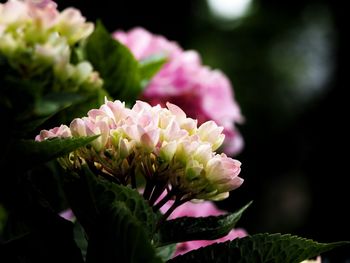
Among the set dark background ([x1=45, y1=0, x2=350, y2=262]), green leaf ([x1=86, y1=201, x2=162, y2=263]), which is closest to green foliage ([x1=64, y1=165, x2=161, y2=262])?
green leaf ([x1=86, y1=201, x2=162, y2=263])

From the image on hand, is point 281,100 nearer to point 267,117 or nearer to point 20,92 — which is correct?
point 267,117

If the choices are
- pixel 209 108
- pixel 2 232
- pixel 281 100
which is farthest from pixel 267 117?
pixel 2 232

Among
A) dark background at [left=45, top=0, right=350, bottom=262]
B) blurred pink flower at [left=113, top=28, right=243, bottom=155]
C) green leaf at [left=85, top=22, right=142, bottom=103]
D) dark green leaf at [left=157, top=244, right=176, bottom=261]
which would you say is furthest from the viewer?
dark background at [left=45, top=0, right=350, bottom=262]

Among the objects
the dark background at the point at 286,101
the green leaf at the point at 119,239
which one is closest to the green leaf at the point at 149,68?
the green leaf at the point at 119,239

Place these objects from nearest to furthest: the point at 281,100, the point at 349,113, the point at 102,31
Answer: the point at 102,31 → the point at 349,113 → the point at 281,100

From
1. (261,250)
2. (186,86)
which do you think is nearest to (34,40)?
(261,250)

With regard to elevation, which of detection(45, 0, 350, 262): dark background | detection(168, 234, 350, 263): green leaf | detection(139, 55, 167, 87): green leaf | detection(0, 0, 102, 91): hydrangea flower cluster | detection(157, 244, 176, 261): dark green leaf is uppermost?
detection(45, 0, 350, 262): dark background

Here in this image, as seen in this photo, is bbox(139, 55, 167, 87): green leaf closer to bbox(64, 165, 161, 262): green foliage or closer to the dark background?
bbox(64, 165, 161, 262): green foliage
